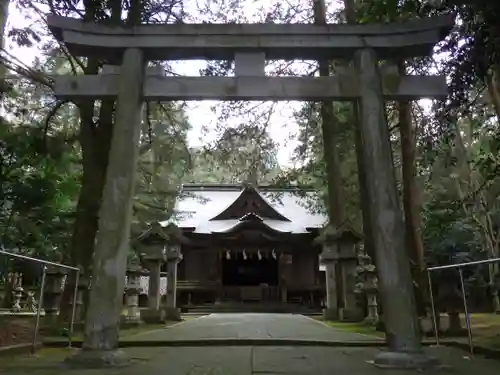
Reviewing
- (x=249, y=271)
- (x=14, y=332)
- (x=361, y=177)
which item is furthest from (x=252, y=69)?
(x=249, y=271)

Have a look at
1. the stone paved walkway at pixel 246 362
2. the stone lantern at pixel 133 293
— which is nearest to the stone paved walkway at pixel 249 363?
the stone paved walkway at pixel 246 362

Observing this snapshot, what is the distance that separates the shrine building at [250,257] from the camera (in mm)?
20672

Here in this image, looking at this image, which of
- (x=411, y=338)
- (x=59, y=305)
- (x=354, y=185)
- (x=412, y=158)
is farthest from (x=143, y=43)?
(x=354, y=185)

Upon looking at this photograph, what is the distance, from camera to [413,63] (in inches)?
353

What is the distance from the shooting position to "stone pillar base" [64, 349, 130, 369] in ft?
14.3

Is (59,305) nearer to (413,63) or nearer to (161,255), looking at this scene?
(161,255)

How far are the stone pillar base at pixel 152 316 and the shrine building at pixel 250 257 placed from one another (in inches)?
313

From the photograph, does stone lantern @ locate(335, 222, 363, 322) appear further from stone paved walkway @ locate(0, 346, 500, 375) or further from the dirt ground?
the dirt ground

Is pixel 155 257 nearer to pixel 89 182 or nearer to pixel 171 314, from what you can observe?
pixel 171 314

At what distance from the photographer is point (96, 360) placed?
14.4ft

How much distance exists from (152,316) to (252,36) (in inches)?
323

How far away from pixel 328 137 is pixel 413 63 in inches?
173

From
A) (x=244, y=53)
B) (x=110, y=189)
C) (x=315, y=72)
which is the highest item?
(x=315, y=72)

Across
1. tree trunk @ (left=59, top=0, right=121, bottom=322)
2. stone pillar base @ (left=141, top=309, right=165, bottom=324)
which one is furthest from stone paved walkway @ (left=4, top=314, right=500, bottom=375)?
stone pillar base @ (left=141, top=309, right=165, bottom=324)
